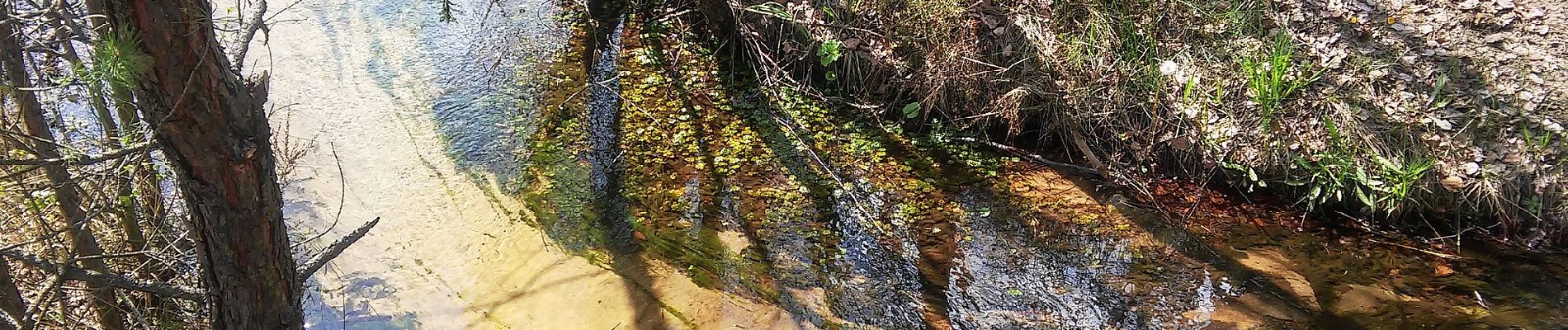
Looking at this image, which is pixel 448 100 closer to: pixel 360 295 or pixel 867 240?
pixel 360 295

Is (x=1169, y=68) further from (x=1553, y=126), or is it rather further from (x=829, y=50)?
(x=829, y=50)

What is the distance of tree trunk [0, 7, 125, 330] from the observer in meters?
2.54

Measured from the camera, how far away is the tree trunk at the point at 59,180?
254cm

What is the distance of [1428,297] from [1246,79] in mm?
1101

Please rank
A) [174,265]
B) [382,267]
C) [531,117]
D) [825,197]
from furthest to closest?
[531,117] < [825,197] < [382,267] < [174,265]

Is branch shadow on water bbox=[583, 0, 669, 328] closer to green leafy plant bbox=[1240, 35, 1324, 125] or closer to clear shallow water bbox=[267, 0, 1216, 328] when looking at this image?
clear shallow water bbox=[267, 0, 1216, 328]

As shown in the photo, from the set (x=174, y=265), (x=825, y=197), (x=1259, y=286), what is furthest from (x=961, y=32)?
(x=174, y=265)

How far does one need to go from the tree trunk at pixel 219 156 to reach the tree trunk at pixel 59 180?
1.31 ft

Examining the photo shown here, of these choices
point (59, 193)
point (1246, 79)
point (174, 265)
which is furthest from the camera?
point (1246, 79)

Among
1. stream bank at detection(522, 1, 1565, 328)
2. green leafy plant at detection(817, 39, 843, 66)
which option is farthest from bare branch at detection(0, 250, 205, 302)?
green leafy plant at detection(817, 39, 843, 66)

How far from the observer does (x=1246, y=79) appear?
3961 millimetres

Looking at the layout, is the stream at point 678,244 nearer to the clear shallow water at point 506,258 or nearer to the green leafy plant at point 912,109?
the clear shallow water at point 506,258

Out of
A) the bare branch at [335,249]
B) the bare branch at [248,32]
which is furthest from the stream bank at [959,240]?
the bare branch at [248,32]

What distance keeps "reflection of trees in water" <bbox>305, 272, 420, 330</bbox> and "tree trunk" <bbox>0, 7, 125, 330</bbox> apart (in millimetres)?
747
